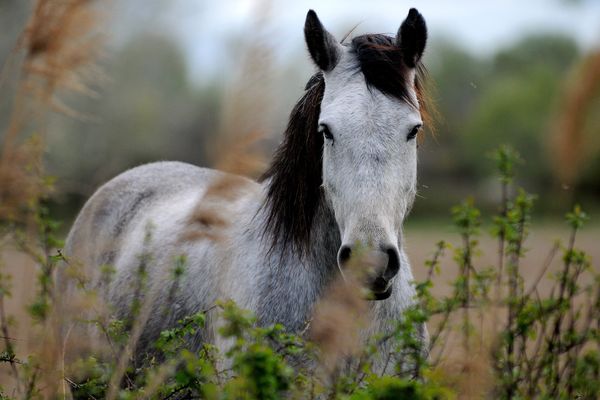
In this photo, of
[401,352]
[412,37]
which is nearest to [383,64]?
[412,37]

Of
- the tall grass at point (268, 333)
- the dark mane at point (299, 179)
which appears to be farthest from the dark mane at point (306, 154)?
the tall grass at point (268, 333)

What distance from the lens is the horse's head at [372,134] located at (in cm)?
306

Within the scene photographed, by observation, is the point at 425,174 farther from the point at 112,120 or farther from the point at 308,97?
the point at 308,97

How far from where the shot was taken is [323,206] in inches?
147

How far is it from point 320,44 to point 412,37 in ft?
1.58

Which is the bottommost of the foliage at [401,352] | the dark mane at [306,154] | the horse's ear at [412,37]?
the foliage at [401,352]

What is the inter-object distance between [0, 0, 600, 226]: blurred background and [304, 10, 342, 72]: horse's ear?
7cm

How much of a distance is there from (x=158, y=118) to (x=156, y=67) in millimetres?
2514

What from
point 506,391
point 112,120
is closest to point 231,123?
point 506,391

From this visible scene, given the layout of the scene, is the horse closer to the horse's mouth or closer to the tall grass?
the horse's mouth

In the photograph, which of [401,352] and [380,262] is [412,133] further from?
[401,352]

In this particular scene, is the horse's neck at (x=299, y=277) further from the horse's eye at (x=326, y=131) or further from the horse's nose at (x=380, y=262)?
the horse's nose at (x=380, y=262)

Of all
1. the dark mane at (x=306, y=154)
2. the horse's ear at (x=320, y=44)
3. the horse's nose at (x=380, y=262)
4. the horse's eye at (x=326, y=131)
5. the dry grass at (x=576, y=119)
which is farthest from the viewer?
the horse's ear at (x=320, y=44)

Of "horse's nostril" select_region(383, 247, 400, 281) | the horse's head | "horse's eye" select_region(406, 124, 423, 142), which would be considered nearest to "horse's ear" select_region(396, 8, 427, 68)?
the horse's head
